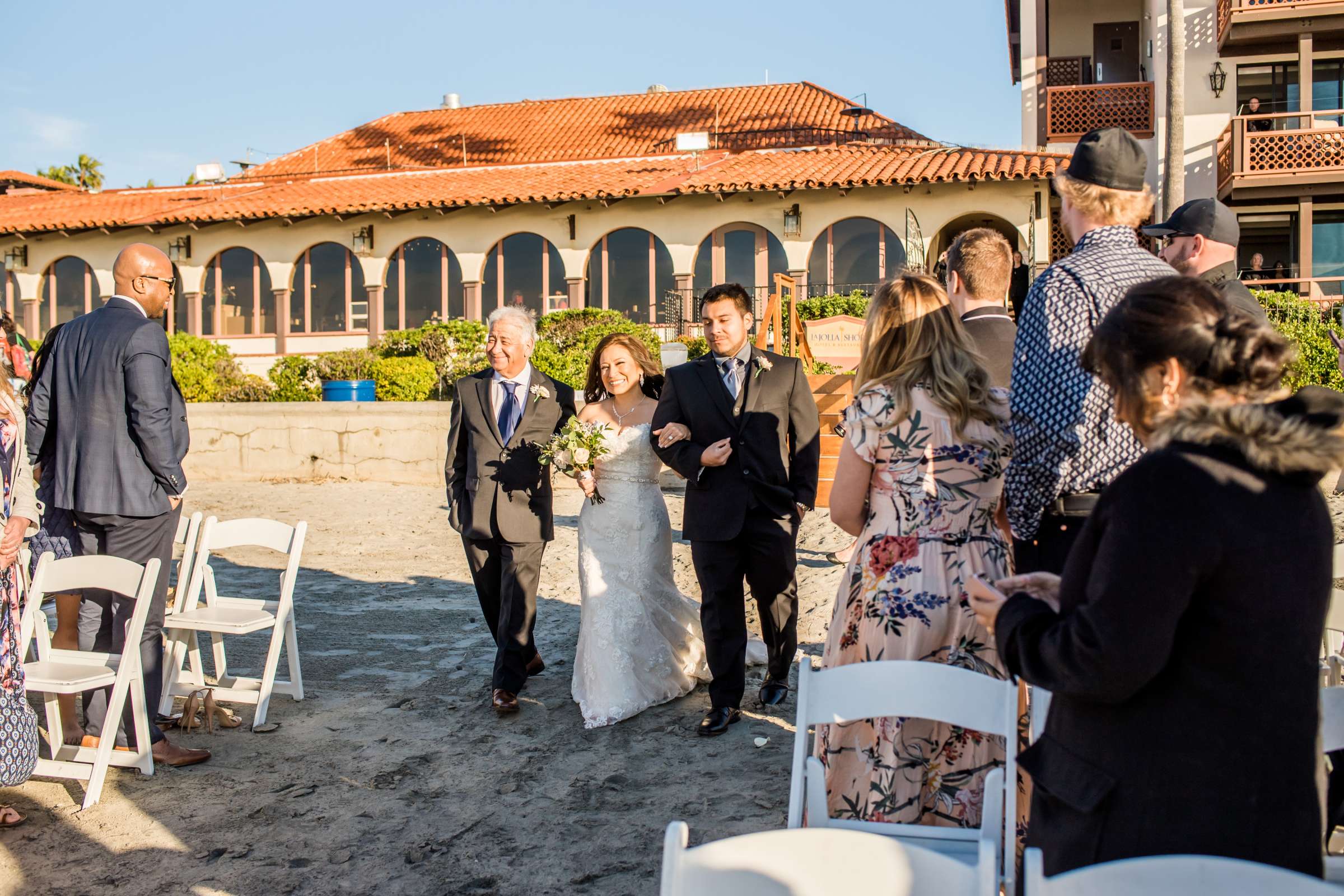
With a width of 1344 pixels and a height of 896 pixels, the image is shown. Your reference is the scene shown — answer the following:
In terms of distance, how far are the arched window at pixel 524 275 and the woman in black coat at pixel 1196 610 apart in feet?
66.0

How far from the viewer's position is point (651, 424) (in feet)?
18.1

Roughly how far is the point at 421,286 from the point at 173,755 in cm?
1834

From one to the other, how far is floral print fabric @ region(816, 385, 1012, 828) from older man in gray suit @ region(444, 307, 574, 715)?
2698mm

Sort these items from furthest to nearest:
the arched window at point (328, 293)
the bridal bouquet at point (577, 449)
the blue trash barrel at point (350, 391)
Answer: the arched window at point (328, 293) < the blue trash barrel at point (350, 391) < the bridal bouquet at point (577, 449)

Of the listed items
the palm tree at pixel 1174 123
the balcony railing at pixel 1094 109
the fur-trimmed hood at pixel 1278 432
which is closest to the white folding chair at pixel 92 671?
the fur-trimmed hood at pixel 1278 432

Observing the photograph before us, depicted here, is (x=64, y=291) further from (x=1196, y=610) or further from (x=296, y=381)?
(x=1196, y=610)

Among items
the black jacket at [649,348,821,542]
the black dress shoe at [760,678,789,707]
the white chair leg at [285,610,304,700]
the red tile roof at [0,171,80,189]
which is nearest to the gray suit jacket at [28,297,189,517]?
the white chair leg at [285,610,304,700]

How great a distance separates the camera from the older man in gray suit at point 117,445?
4668 mm

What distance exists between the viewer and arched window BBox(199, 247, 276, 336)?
74.9 feet

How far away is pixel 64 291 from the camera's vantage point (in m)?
23.7

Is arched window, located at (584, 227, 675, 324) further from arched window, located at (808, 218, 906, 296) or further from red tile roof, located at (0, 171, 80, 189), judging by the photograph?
red tile roof, located at (0, 171, 80, 189)

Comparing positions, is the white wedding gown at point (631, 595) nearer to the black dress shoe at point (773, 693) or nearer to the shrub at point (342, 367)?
the black dress shoe at point (773, 693)

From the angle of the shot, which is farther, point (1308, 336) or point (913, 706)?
point (1308, 336)

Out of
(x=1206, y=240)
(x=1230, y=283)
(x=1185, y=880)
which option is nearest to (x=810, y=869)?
(x=1185, y=880)
